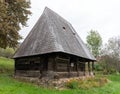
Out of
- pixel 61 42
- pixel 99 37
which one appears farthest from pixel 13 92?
pixel 99 37

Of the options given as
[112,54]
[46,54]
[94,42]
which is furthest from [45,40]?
[94,42]

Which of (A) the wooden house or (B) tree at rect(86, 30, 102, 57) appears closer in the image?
(A) the wooden house

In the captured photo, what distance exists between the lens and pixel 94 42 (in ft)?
179

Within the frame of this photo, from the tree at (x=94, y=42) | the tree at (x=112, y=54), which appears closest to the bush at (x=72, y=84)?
the tree at (x=112, y=54)

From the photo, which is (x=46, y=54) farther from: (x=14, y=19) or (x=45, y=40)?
(x=14, y=19)

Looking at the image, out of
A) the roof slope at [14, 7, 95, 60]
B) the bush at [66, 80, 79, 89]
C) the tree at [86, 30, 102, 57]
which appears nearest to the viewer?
the bush at [66, 80, 79, 89]

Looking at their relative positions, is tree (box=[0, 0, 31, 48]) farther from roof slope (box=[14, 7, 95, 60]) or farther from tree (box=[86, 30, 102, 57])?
tree (box=[86, 30, 102, 57])

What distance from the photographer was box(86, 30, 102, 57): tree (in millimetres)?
54656

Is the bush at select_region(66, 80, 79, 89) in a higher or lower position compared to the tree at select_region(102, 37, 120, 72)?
lower

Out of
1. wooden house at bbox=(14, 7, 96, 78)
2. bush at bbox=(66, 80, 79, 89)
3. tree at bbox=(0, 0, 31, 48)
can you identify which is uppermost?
tree at bbox=(0, 0, 31, 48)

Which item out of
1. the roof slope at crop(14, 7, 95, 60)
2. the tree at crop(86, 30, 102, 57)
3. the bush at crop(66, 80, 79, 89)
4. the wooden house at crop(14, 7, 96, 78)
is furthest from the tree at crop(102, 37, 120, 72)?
the bush at crop(66, 80, 79, 89)

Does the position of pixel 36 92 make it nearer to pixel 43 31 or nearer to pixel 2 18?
pixel 43 31

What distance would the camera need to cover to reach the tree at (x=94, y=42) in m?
54.7

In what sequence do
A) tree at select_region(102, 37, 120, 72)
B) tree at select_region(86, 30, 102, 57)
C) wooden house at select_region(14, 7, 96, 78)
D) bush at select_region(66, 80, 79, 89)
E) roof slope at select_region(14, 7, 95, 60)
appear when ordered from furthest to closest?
tree at select_region(86, 30, 102, 57) → tree at select_region(102, 37, 120, 72) → roof slope at select_region(14, 7, 95, 60) → wooden house at select_region(14, 7, 96, 78) → bush at select_region(66, 80, 79, 89)
